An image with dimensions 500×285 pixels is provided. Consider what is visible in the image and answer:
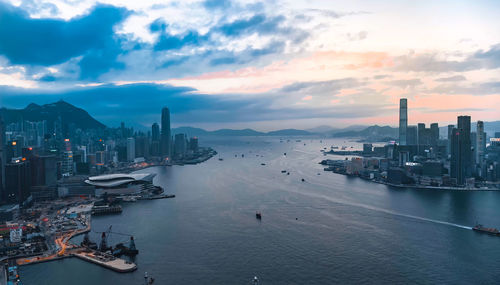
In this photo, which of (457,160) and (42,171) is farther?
(457,160)

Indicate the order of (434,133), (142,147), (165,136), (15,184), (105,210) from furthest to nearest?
(165,136) < (142,147) < (434,133) < (15,184) < (105,210)

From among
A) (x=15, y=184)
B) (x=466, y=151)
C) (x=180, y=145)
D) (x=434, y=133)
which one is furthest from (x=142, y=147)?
(x=434, y=133)

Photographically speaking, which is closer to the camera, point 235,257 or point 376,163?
point 235,257

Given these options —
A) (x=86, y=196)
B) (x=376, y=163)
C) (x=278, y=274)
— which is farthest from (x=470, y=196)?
(x=86, y=196)

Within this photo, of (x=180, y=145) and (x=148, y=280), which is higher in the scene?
(x=180, y=145)

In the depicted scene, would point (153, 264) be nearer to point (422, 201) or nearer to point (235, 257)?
point (235, 257)

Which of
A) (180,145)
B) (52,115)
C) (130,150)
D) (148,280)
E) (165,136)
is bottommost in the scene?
(148,280)

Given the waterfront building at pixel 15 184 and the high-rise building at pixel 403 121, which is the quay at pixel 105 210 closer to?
the waterfront building at pixel 15 184

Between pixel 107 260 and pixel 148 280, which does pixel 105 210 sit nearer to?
pixel 107 260
